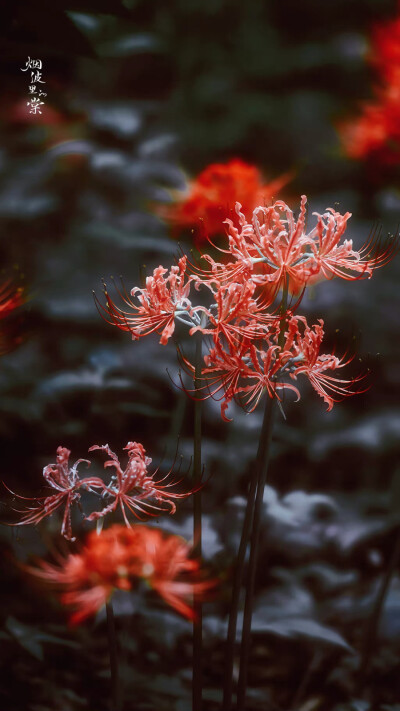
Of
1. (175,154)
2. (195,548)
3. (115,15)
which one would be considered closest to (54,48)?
(115,15)

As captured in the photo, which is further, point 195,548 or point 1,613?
point 1,613

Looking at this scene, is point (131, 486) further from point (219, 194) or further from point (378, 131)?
point (378, 131)

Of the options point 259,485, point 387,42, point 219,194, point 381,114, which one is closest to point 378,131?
point 381,114

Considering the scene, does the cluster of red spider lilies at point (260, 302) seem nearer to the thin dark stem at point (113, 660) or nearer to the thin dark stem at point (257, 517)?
the thin dark stem at point (257, 517)

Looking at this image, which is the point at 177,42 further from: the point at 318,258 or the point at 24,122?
the point at 318,258

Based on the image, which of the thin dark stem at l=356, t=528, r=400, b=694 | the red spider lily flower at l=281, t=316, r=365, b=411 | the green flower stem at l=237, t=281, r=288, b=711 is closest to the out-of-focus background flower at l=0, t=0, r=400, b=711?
the thin dark stem at l=356, t=528, r=400, b=694

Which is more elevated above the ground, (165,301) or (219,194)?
(219,194)
